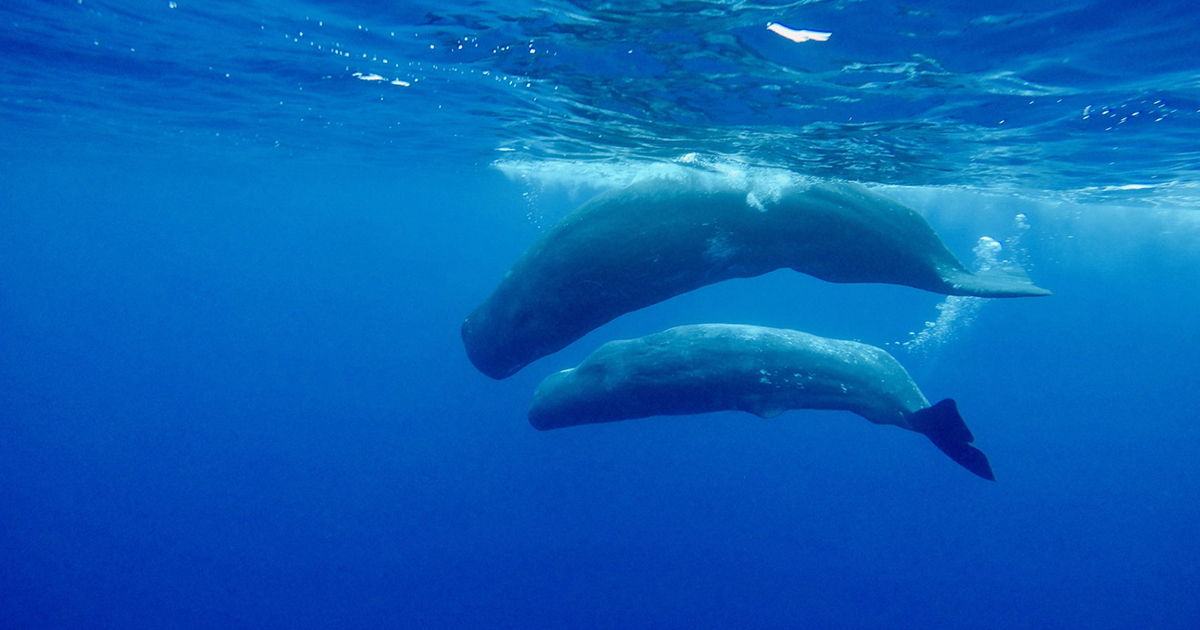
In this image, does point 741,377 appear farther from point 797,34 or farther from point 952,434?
point 797,34

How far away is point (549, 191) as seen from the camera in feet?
141

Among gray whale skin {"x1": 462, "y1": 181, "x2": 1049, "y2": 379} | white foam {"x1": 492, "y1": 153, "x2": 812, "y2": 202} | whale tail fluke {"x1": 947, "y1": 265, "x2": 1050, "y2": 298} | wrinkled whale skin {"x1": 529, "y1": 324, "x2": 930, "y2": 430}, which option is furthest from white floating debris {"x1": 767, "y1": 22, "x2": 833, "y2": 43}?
wrinkled whale skin {"x1": 529, "y1": 324, "x2": 930, "y2": 430}

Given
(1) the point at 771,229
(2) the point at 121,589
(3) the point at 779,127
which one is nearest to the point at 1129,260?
(3) the point at 779,127

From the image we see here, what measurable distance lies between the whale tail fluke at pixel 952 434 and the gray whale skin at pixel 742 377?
605 mm

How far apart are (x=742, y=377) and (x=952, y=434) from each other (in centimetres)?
236

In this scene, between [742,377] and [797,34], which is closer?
[742,377]

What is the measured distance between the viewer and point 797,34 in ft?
29.0

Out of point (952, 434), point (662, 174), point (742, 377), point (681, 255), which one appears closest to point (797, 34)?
point (662, 174)

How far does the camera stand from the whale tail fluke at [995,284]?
25.3 feet

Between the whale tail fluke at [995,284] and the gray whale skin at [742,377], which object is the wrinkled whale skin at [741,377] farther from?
the whale tail fluke at [995,284]

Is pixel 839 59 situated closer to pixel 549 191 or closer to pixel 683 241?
pixel 683 241

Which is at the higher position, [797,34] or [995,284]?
[797,34]

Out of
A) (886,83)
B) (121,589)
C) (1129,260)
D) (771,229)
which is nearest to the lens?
(771,229)

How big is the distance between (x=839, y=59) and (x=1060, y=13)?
9.20 ft
